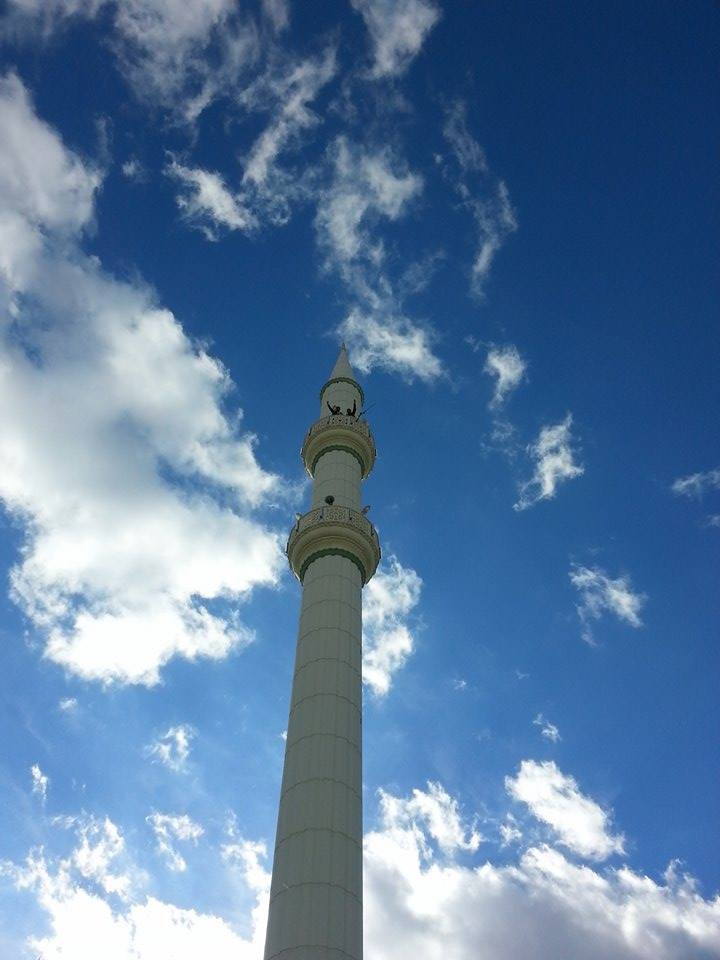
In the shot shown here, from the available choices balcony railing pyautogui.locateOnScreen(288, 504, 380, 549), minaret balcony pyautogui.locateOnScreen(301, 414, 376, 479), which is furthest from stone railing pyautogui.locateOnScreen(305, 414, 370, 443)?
balcony railing pyautogui.locateOnScreen(288, 504, 380, 549)

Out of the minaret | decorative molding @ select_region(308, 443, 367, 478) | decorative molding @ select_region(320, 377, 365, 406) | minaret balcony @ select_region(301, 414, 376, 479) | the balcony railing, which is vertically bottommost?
the minaret

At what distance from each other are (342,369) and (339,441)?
10.5m

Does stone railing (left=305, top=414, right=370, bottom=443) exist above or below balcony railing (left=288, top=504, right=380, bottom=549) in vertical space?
above

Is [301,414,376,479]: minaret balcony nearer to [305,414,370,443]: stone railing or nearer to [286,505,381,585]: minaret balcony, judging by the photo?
[305,414,370,443]: stone railing

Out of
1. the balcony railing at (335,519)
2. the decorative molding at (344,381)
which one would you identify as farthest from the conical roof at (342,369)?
the balcony railing at (335,519)

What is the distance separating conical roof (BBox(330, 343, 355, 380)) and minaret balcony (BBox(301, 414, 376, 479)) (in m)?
7.02

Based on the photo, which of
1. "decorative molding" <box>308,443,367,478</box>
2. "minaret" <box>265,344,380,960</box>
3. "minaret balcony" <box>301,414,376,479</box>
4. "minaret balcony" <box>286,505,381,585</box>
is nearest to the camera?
"minaret" <box>265,344,380,960</box>

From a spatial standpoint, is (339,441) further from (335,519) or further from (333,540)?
(333,540)

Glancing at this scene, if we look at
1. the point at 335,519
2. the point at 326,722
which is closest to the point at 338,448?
the point at 335,519

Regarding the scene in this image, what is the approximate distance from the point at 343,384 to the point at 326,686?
25.6 m

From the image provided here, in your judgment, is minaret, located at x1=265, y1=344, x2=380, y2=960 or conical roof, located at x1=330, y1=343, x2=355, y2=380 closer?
minaret, located at x1=265, y1=344, x2=380, y2=960

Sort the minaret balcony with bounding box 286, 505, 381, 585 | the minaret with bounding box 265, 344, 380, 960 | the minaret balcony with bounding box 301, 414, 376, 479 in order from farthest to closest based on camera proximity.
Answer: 1. the minaret balcony with bounding box 301, 414, 376, 479
2. the minaret balcony with bounding box 286, 505, 381, 585
3. the minaret with bounding box 265, 344, 380, 960

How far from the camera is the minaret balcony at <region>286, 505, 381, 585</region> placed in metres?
40.6

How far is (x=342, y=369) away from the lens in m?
57.2
